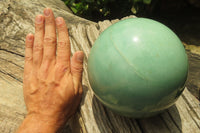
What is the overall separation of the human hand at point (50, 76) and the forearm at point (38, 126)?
0.02m

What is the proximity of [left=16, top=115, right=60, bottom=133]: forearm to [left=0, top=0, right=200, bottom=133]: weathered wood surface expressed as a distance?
253 millimetres

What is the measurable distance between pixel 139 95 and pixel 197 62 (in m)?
1.56

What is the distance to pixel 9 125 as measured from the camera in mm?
1866

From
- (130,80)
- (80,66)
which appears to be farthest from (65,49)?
(130,80)

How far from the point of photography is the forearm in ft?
5.30

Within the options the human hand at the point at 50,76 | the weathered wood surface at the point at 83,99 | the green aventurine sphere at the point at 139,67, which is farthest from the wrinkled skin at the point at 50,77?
the green aventurine sphere at the point at 139,67

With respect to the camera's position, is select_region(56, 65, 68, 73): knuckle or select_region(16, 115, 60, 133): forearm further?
select_region(56, 65, 68, 73): knuckle

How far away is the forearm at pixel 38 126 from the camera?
162 cm

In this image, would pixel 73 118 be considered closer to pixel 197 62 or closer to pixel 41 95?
pixel 41 95

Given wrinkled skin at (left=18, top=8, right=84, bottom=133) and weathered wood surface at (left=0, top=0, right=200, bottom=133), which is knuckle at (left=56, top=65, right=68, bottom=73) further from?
weathered wood surface at (left=0, top=0, right=200, bottom=133)

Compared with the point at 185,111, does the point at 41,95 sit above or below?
above

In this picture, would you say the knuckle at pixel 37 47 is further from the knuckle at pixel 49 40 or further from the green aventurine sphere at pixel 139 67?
the green aventurine sphere at pixel 139 67

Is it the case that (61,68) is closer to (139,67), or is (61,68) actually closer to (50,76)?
(50,76)

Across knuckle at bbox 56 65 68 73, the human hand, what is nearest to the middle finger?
the human hand
